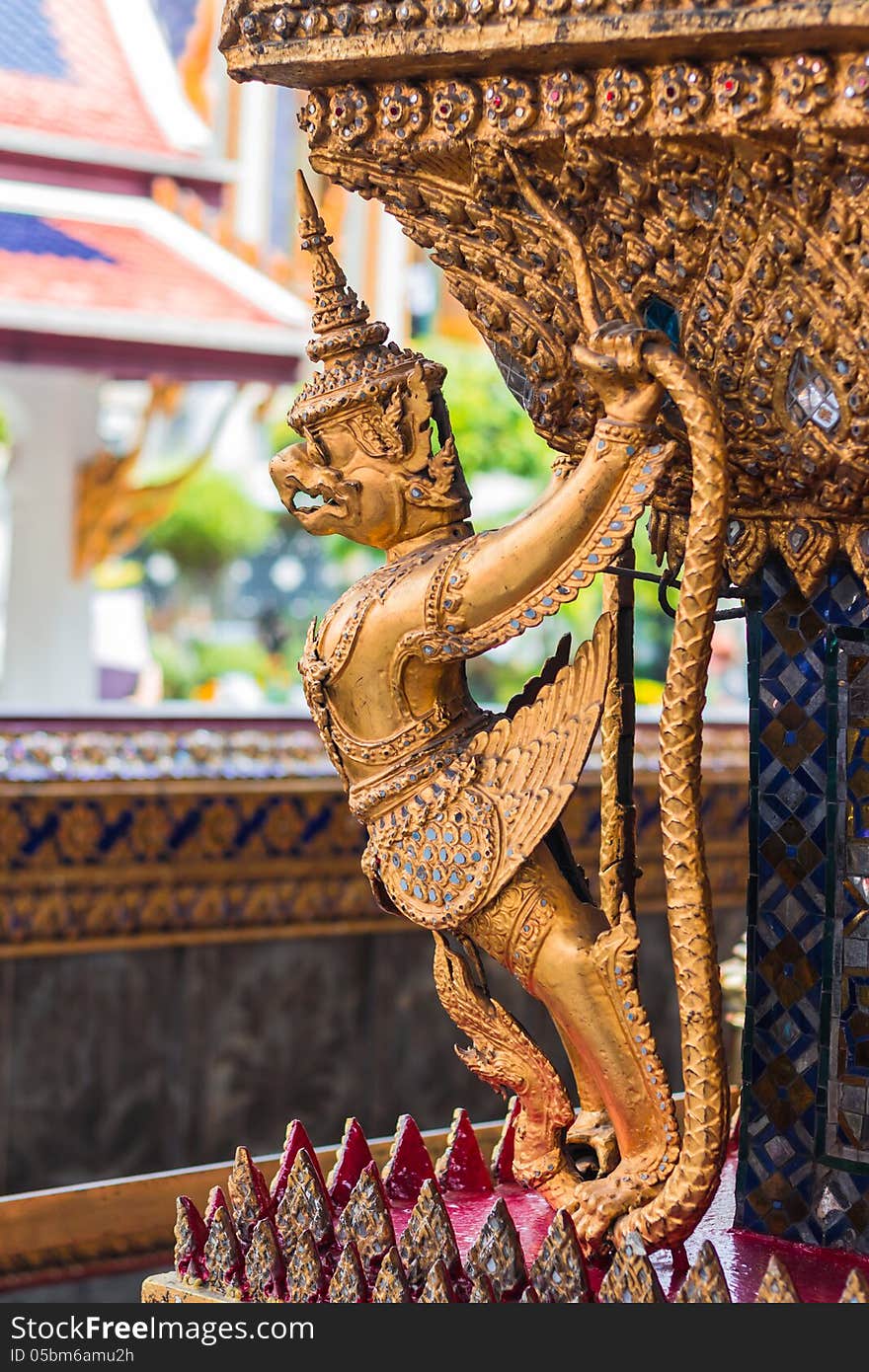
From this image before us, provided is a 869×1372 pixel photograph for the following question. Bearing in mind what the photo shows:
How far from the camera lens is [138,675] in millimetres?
8188

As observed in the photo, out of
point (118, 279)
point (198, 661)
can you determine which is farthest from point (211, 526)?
point (118, 279)

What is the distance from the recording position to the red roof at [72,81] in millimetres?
4430

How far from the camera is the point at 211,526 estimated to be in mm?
11336

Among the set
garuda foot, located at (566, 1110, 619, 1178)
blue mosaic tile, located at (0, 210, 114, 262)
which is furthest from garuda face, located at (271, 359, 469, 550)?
blue mosaic tile, located at (0, 210, 114, 262)

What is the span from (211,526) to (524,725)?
10.3 meters

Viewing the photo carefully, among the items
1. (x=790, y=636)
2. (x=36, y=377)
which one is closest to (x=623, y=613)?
(x=790, y=636)

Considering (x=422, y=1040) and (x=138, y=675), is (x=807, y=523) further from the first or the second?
(x=138, y=675)

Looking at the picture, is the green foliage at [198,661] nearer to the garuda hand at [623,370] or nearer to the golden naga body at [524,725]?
the golden naga body at [524,725]

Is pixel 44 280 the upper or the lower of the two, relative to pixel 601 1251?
upper

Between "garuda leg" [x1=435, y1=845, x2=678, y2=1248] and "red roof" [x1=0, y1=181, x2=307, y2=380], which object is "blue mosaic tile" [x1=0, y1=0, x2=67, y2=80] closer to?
"red roof" [x1=0, y1=181, x2=307, y2=380]

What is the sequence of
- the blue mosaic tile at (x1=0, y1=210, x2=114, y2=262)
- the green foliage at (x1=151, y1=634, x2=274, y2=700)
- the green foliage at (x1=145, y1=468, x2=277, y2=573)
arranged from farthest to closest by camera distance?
the green foliage at (x1=145, y1=468, x2=277, y2=573), the green foliage at (x1=151, y1=634, x2=274, y2=700), the blue mosaic tile at (x1=0, y1=210, x2=114, y2=262)

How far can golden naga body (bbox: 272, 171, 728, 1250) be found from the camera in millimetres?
→ 1083

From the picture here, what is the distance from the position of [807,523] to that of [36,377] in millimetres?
3609

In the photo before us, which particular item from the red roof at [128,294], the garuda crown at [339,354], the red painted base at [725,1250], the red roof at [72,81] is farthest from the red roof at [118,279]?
the red painted base at [725,1250]
